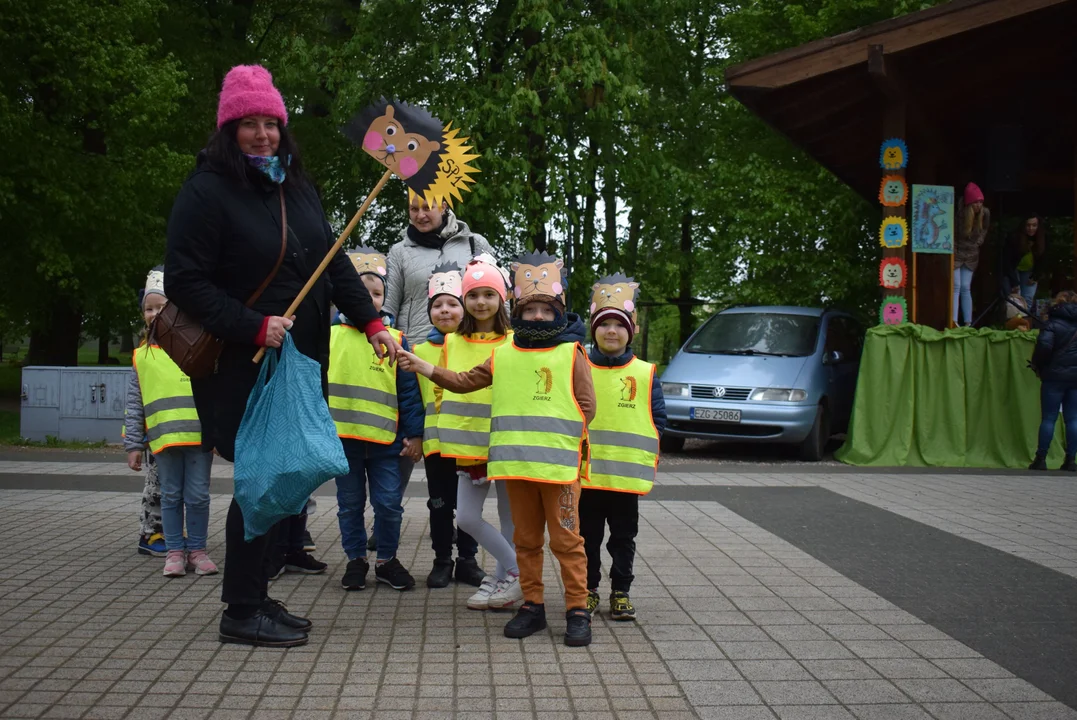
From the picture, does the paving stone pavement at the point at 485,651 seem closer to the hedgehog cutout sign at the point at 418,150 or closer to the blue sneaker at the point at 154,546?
the blue sneaker at the point at 154,546

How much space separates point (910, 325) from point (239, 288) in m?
9.68

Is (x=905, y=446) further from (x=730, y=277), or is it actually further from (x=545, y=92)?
(x=730, y=277)

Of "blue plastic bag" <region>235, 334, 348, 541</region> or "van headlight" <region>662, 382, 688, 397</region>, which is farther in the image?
"van headlight" <region>662, 382, 688, 397</region>

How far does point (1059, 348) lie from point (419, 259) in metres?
8.06

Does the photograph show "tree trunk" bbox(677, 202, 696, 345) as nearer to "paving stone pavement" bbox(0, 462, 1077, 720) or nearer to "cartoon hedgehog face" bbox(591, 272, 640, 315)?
"paving stone pavement" bbox(0, 462, 1077, 720)

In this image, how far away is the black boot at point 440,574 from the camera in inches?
245

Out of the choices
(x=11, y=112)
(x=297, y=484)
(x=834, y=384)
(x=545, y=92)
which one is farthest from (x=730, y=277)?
(x=297, y=484)

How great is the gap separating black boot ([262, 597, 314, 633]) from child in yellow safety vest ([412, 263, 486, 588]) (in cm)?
116

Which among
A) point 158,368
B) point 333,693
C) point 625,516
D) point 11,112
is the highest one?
point 11,112

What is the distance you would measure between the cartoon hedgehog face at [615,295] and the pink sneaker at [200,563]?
8.39ft

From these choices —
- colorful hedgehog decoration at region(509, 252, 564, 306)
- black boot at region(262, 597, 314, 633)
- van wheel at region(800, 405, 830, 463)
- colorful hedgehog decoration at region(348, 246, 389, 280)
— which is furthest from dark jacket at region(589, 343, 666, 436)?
van wheel at region(800, 405, 830, 463)

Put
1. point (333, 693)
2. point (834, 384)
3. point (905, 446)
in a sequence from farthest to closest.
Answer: point (834, 384), point (905, 446), point (333, 693)

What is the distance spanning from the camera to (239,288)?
484cm

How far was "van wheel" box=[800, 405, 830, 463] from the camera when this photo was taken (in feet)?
42.7
